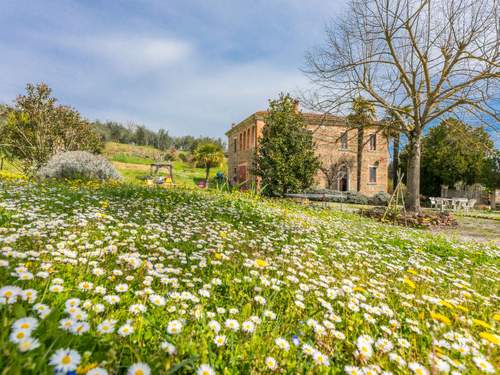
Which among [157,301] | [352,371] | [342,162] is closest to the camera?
[352,371]

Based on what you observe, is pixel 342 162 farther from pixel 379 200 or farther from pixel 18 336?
pixel 18 336

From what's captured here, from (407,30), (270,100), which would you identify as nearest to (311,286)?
(407,30)

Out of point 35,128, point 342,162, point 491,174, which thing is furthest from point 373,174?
point 35,128

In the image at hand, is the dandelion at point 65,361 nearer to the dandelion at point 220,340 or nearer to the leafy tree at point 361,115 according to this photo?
the dandelion at point 220,340

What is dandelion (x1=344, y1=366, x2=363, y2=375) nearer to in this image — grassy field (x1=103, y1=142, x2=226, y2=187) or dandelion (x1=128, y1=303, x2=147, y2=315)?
dandelion (x1=128, y1=303, x2=147, y2=315)

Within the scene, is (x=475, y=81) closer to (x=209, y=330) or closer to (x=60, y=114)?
(x=209, y=330)

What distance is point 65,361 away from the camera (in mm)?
1035

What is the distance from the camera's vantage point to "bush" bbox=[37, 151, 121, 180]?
1208cm

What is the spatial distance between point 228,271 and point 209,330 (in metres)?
1.03

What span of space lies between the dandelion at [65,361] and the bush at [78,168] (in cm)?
1286

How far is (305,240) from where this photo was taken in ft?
13.8

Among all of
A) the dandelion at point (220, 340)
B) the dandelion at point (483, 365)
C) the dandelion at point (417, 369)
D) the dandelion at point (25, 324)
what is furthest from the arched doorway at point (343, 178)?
the dandelion at point (25, 324)

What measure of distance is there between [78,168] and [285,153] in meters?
10.4

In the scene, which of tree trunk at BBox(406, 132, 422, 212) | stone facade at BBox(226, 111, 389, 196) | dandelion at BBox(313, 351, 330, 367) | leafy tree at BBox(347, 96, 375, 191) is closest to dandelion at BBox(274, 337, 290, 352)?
dandelion at BBox(313, 351, 330, 367)
